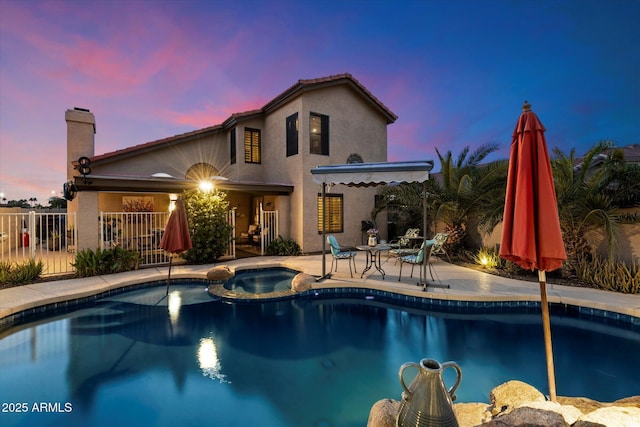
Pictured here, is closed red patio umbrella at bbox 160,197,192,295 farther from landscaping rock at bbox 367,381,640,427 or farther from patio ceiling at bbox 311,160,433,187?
landscaping rock at bbox 367,381,640,427

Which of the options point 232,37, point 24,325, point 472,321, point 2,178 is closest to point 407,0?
point 232,37

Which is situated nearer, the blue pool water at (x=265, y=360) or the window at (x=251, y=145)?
the blue pool water at (x=265, y=360)

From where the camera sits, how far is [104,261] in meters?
9.00

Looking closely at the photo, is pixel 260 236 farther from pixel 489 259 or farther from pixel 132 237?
pixel 489 259

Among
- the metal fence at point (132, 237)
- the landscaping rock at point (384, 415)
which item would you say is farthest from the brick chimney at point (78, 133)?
the landscaping rock at point (384, 415)

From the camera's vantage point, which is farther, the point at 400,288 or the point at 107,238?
the point at 107,238

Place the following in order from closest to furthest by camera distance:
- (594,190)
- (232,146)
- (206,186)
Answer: (594,190) < (206,186) < (232,146)

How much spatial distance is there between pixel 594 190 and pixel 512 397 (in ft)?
22.4

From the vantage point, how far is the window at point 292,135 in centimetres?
1306

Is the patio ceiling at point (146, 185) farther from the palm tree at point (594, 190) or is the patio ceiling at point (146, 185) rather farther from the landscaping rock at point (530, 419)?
the landscaping rock at point (530, 419)

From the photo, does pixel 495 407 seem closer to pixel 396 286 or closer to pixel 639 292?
pixel 396 286

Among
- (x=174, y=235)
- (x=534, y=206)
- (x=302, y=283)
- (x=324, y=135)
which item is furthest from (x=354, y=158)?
(x=534, y=206)

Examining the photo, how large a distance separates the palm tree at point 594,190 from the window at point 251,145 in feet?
41.2

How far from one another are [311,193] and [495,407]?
34.7ft
